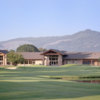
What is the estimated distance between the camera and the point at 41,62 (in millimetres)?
87875

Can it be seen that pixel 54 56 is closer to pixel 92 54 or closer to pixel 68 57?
pixel 68 57

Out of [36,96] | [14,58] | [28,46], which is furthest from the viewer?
[28,46]

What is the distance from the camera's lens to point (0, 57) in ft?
293

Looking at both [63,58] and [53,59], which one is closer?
[53,59]

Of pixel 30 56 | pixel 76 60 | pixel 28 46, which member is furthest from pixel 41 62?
pixel 28 46

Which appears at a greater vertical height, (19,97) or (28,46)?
(28,46)

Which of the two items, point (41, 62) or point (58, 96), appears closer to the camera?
point (58, 96)

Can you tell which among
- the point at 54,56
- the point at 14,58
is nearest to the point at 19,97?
the point at 14,58

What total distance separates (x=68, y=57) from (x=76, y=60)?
2.30 meters

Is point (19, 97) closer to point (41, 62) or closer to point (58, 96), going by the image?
point (58, 96)

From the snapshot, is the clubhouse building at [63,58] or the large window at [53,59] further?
the large window at [53,59]

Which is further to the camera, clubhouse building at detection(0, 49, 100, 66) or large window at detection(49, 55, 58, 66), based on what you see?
large window at detection(49, 55, 58, 66)

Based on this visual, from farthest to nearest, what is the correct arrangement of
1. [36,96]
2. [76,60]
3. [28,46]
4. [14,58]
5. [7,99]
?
[28,46] → [76,60] → [14,58] → [36,96] → [7,99]

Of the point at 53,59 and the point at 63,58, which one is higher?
the point at 63,58
